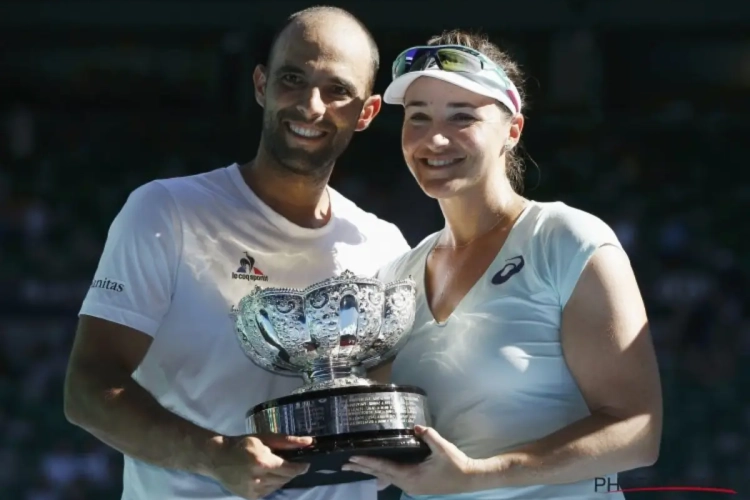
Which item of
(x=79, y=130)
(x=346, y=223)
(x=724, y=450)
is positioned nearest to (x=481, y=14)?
(x=79, y=130)

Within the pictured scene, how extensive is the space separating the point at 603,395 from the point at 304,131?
3.02 feet

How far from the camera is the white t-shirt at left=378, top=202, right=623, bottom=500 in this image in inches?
89.8

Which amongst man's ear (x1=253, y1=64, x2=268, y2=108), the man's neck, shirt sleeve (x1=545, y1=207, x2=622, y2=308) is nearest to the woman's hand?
shirt sleeve (x1=545, y1=207, x2=622, y2=308)

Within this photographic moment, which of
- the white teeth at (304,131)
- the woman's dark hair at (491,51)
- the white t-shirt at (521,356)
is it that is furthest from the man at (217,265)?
the white t-shirt at (521,356)

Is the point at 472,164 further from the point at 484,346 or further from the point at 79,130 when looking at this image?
the point at 79,130

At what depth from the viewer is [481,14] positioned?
8.22 metres

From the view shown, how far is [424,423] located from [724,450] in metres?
4.57

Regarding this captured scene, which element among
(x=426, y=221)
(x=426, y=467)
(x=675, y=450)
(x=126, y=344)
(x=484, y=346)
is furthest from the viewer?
(x=426, y=221)

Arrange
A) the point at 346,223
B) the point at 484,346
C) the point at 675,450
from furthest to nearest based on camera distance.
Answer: the point at 675,450 → the point at 346,223 → the point at 484,346

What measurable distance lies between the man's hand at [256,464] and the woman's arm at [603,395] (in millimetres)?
329

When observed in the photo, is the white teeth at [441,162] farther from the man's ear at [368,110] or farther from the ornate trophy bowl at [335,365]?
the man's ear at [368,110]

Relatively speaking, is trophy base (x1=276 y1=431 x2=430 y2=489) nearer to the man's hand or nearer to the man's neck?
the man's hand

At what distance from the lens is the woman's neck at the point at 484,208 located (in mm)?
2488

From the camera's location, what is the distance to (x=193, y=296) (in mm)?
2600
